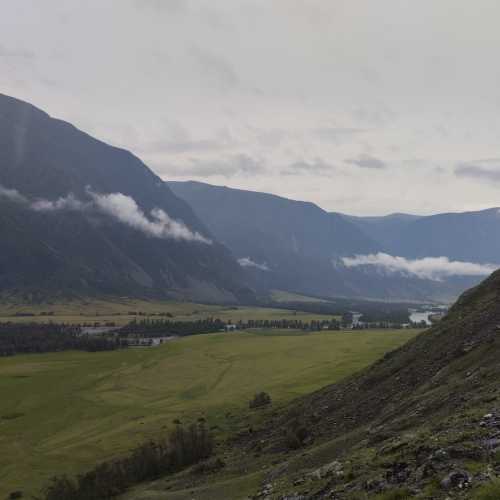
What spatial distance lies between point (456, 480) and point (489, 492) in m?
2.80

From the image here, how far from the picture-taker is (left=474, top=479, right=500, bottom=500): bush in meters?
21.6

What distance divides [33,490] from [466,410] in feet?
234

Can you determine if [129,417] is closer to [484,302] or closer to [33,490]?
[33,490]

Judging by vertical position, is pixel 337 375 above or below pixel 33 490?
above

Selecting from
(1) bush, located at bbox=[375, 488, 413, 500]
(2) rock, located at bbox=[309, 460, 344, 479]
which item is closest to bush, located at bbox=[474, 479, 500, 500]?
(1) bush, located at bbox=[375, 488, 413, 500]

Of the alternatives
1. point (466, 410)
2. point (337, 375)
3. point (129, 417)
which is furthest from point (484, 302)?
point (129, 417)

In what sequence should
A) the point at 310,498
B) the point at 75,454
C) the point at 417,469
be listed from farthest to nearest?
Answer: 1. the point at 75,454
2. the point at 310,498
3. the point at 417,469

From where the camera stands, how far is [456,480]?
2461 centimetres

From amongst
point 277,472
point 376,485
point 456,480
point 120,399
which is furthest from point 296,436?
point 120,399

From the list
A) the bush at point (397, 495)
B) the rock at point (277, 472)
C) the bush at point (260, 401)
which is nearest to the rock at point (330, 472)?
the bush at point (397, 495)

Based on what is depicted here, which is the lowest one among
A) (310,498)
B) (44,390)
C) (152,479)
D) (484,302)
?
(44,390)

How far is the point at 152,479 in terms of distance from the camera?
236ft

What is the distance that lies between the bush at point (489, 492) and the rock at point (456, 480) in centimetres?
151

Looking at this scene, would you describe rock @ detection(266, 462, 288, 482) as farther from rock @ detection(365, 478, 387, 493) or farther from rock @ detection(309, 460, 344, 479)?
rock @ detection(365, 478, 387, 493)
